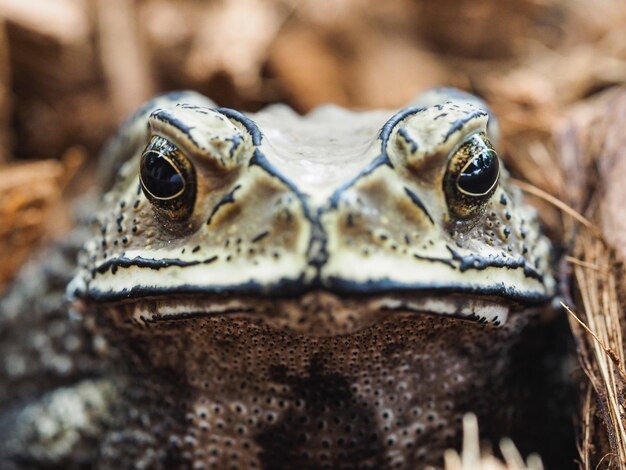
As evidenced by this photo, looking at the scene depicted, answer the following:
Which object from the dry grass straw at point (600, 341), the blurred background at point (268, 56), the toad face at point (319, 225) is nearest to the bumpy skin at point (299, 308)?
the toad face at point (319, 225)

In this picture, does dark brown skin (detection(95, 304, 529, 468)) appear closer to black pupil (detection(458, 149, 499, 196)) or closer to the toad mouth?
the toad mouth

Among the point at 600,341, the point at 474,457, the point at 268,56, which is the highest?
the point at 268,56

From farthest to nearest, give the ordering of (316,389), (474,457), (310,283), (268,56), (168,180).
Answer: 1. (268,56)
2. (316,389)
3. (168,180)
4. (474,457)
5. (310,283)

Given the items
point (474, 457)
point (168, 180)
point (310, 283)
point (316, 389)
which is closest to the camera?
point (310, 283)

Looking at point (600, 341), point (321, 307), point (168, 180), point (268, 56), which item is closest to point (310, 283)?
point (321, 307)

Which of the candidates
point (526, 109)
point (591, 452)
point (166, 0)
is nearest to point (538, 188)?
point (526, 109)

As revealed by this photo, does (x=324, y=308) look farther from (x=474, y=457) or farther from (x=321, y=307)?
(x=474, y=457)

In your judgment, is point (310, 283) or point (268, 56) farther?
point (268, 56)
